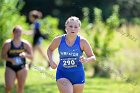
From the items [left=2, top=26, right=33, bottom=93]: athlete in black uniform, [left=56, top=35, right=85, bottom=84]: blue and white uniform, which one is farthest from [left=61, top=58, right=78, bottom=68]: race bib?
Answer: [left=2, top=26, right=33, bottom=93]: athlete in black uniform

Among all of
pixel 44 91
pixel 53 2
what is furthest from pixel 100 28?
pixel 53 2

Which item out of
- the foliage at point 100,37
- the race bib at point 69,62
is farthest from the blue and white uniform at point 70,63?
the foliage at point 100,37

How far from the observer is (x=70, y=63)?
9414 millimetres

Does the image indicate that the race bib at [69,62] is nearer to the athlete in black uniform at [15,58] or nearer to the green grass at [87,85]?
the athlete in black uniform at [15,58]

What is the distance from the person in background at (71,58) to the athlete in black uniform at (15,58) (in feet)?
8.91

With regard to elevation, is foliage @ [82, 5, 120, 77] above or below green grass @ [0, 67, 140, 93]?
above

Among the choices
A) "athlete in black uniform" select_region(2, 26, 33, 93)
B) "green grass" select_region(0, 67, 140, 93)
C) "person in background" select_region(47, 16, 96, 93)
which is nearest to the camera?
"person in background" select_region(47, 16, 96, 93)

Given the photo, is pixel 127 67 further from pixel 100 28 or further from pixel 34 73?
pixel 34 73

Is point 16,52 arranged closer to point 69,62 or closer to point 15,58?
point 15,58

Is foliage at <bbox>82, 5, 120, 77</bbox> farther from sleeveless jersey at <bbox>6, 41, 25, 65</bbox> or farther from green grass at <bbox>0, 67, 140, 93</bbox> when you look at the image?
sleeveless jersey at <bbox>6, 41, 25, 65</bbox>

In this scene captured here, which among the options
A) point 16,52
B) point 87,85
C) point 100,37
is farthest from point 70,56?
point 100,37

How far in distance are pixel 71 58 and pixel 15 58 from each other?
10.3ft

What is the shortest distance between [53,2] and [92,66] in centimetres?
2733

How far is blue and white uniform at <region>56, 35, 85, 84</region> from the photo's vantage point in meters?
9.42
